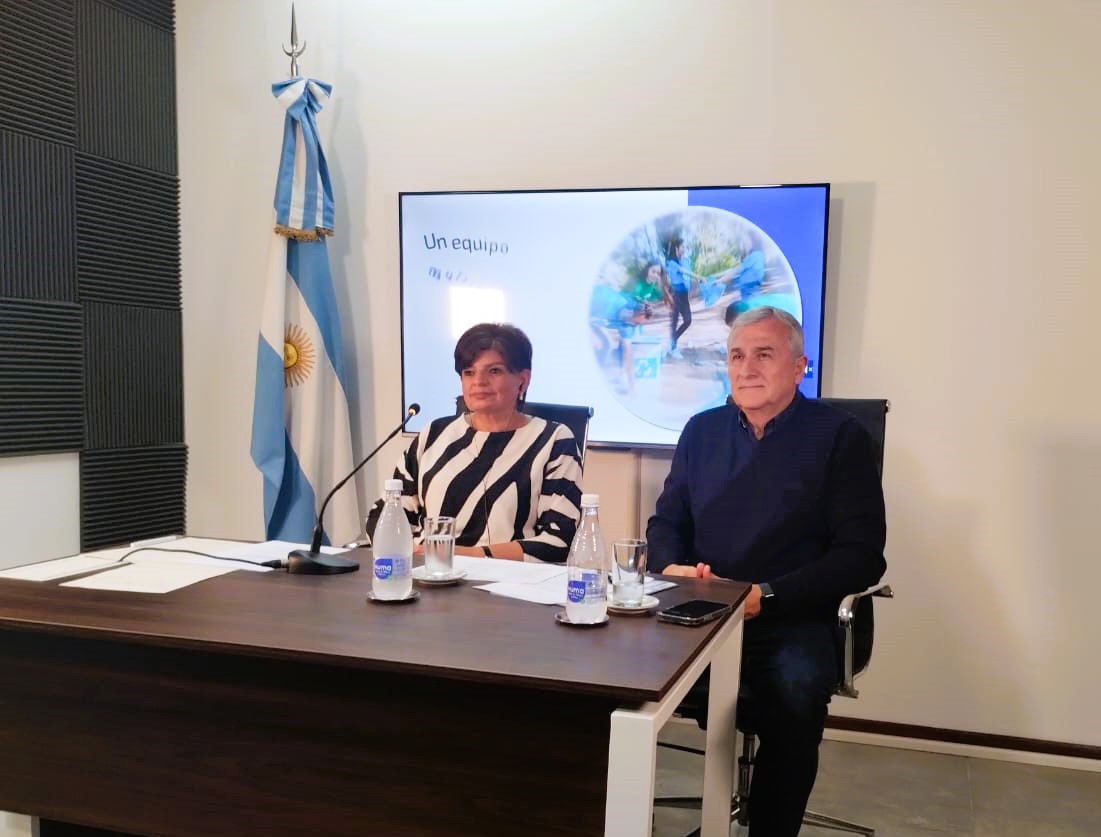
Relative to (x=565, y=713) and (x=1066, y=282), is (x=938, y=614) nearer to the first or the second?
(x=1066, y=282)

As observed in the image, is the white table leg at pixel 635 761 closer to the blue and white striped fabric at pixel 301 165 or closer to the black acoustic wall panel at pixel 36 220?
the blue and white striped fabric at pixel 301 165

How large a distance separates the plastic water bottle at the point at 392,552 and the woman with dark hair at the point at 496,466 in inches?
24.8

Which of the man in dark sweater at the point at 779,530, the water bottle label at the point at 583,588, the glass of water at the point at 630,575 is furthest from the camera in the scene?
the man in dark sweater at the point at 779,530

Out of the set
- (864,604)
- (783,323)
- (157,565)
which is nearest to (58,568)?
(157,565)

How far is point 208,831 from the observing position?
160cm

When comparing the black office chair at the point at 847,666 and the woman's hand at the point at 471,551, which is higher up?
the woman's hand at the point at 471,551

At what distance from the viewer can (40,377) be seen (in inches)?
133

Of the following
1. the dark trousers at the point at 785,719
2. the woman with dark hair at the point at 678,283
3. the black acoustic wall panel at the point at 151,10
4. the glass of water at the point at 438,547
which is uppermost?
the black acoustic wall panel at the point at 151,10

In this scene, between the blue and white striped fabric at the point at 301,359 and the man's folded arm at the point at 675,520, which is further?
the blue and white striped fabric at the point at 301,359

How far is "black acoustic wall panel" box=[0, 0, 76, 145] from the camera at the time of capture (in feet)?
10.6

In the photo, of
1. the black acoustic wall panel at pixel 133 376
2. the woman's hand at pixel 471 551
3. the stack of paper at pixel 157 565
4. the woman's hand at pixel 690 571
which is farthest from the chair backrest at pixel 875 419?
the black acoustic wall panel at pixel 133 376

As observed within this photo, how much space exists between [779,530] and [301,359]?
6.91 ft

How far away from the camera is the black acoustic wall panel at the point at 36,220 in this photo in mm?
3234

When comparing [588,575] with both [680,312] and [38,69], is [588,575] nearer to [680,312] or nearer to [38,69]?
[680,312]
